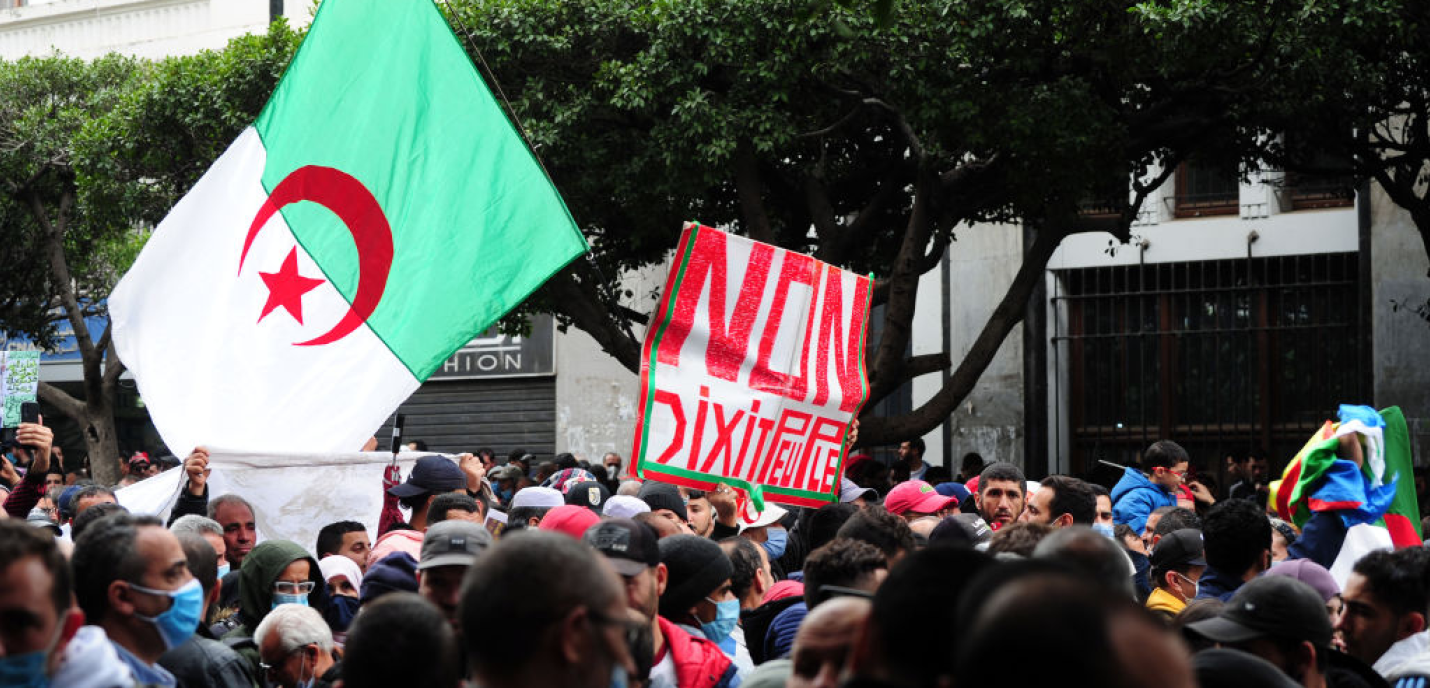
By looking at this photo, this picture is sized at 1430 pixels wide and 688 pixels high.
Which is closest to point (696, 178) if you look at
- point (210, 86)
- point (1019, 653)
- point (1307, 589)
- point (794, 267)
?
point (210, 86)

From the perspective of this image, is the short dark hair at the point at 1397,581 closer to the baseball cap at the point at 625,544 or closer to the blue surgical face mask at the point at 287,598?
the baseball cap at the point at 625,544

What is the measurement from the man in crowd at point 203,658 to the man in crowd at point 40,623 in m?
0.97

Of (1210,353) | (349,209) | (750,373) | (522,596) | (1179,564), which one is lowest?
(1179,564)

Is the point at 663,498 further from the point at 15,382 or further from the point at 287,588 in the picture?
the point at 15,382

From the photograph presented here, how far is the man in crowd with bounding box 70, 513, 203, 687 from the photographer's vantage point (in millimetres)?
3650

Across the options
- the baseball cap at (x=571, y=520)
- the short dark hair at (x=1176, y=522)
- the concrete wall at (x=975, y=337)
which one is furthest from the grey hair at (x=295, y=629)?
the concrete wall at (x=975, y=337)

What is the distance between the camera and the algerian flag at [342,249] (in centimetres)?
720

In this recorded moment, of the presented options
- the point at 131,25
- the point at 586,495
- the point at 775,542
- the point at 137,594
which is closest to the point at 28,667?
the point at 137,594

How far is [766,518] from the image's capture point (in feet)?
24.6

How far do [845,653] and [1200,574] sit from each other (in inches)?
142

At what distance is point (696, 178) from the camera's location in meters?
14.1

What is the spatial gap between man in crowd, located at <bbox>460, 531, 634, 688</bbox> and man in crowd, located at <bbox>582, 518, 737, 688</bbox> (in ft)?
4.62

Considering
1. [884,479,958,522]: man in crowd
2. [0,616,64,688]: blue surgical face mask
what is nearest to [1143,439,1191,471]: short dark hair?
[884,479,958,522]: man in crowd

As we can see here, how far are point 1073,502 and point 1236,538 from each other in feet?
3.56
